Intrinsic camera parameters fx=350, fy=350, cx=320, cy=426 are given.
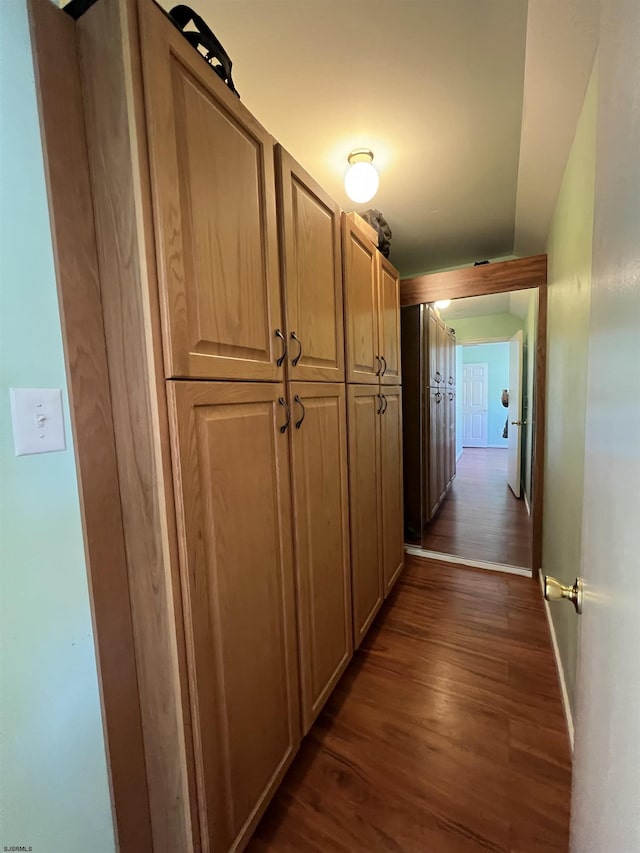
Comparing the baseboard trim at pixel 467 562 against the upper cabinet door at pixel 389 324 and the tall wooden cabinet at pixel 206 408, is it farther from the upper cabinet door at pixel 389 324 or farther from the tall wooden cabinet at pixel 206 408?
the tall wooden cabinet at pixel 206 408

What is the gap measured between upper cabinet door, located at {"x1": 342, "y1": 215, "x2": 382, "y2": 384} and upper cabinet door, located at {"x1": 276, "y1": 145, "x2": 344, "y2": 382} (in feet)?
0.21

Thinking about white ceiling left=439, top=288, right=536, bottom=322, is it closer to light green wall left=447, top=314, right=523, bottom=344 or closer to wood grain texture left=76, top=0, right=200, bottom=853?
light green wall left=447, top=314, right=523, bottom=344

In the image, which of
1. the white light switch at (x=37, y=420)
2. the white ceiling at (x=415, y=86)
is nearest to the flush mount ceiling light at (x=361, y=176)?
the white ceiling at (x=415, y=86)

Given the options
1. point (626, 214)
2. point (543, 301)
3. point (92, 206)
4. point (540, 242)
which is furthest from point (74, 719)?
point (540, 242)

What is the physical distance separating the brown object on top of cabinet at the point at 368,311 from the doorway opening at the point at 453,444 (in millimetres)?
813

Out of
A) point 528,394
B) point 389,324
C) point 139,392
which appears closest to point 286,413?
point 139,392

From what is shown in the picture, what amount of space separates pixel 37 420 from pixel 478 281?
2.65 m

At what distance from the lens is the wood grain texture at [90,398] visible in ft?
2.32

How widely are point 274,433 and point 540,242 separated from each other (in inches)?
105

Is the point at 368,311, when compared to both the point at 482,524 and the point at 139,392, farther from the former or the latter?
the point at 482,524

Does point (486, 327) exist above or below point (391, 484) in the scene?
above

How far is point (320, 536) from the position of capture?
1.36m

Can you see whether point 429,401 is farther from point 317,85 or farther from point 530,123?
point 317,85

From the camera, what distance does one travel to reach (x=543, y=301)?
228 cm
